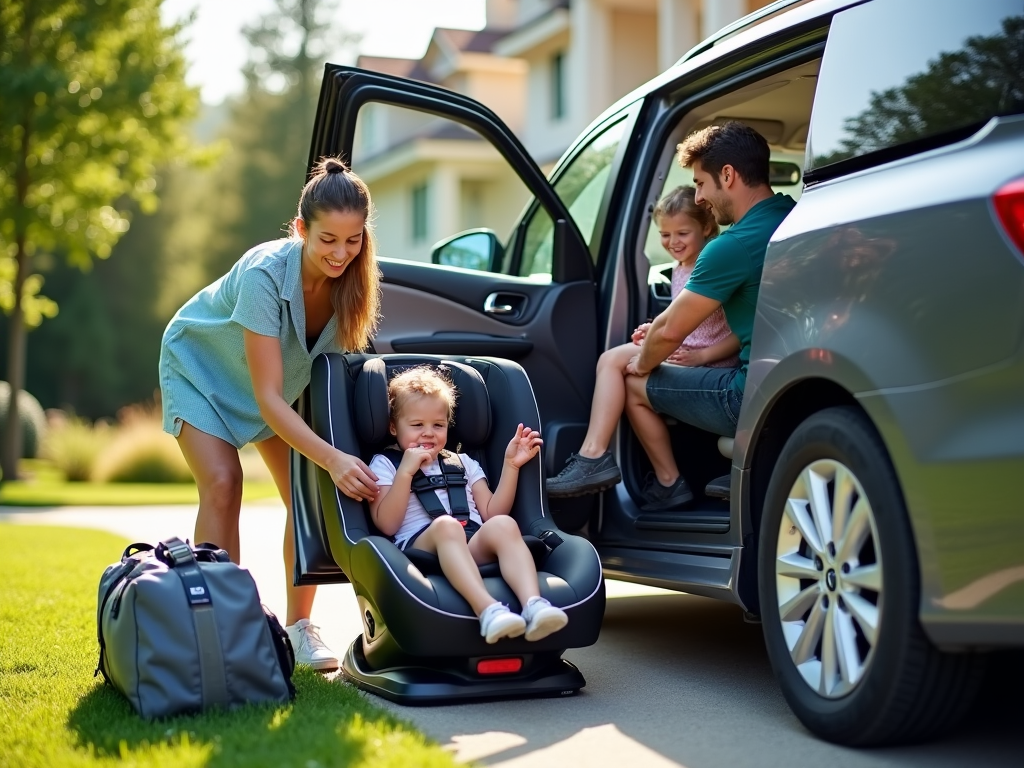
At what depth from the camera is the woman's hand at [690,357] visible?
4.93 meters

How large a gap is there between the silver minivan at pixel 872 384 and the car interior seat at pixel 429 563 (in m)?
0.43

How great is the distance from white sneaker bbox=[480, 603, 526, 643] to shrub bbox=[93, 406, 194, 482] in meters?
14.7

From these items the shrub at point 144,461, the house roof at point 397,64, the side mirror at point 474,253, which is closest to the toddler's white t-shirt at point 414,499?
the side mirror at point 474,253

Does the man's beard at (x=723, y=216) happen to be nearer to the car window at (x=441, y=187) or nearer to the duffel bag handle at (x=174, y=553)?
the duffel bag handle at (x=174, y=553)

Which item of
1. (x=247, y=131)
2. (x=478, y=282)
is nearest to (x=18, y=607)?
(x=478, y=282)

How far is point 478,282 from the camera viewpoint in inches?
211

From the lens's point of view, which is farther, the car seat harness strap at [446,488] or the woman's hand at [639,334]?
the woman's hand at [639,334]

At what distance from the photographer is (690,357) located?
496cm

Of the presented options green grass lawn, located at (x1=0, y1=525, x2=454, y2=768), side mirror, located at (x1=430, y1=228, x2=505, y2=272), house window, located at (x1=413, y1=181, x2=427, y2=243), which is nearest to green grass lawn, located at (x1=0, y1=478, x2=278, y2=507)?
side mirror, located at (x1=430, y1=228, x2=505, y2=272)

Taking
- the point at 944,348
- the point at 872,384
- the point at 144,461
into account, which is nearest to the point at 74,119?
the point at 144,461

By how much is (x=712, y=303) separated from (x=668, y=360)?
2.18 ft

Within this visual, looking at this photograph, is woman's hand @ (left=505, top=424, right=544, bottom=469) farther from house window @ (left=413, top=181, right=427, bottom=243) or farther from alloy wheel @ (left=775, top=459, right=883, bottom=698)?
house window @ (left=413, top=181, right=427, bottom=243)

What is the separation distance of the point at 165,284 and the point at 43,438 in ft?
55.6

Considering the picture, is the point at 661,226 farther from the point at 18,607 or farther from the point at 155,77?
the point at 155,77
